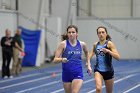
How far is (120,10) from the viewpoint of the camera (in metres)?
28.7

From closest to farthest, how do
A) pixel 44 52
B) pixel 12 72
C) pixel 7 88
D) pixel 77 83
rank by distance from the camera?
pixel 77 83 < pixel 7 88 < pixel 12 72 < pixel 44 52

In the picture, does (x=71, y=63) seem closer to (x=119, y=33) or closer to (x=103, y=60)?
(x=103, y=60)

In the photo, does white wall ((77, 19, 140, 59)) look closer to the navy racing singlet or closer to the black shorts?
the black shorts

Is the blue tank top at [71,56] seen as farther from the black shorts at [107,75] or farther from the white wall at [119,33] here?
the white wall at [119,33]

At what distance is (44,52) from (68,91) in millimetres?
16567

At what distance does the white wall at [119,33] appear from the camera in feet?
93.3

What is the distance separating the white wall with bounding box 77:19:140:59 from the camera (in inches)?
1120

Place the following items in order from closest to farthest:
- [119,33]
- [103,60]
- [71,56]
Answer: [71,56] → [103,60] → [119,33]

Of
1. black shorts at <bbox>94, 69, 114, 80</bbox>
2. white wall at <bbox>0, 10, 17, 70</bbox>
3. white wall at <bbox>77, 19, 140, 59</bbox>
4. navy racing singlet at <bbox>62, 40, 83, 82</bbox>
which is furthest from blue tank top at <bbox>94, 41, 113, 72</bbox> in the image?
white wall at <bbox>77, 19, 140, 59</bbox>

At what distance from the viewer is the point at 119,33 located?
28.6 metres

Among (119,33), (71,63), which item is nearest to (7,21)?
(119,33)

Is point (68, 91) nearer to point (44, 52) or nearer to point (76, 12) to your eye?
point (44, 52)

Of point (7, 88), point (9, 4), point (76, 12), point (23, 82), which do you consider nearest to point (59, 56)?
point (7, 88)

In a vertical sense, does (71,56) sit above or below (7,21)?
below
